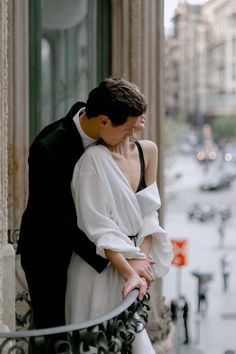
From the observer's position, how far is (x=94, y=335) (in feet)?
9.83

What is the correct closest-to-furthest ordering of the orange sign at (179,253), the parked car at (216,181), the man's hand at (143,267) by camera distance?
the man's hand at (143,267) → the orange sign at (179,253) → the parked car at (216,181)

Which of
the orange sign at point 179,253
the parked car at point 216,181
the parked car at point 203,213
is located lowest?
the parked car at point 216,181

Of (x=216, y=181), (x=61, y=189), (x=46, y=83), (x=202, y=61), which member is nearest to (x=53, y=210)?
(x=61, y=189)

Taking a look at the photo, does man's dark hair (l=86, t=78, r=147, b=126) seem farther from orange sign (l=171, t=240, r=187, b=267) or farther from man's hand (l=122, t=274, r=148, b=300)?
orange sign (l=171, t=240, r=187, b=267)

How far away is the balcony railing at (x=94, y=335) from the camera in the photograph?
2824mm

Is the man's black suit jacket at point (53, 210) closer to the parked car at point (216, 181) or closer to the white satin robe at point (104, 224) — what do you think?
the white satin robe at point (104, 224)

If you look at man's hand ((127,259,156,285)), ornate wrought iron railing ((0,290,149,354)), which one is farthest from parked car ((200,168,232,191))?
ornate wrought iron railing ((0,290,149,354))

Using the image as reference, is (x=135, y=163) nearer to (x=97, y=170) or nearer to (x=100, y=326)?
(x=97, y=170)

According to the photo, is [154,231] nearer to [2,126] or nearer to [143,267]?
[143,267]

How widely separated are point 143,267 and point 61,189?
19.4 inches

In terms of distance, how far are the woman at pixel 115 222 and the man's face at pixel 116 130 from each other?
1.1 inches

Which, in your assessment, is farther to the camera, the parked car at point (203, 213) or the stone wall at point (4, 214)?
the parked car at point (203, 213)

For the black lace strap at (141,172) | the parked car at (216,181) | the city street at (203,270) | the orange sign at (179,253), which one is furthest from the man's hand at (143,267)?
the parked car at (216,181)

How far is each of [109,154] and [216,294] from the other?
20802mm
